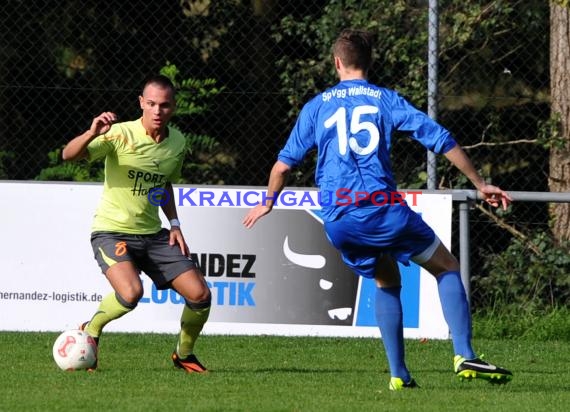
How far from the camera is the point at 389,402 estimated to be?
6543mm

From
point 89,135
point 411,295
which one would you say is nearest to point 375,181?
point 89,135

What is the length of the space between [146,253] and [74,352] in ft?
2.62

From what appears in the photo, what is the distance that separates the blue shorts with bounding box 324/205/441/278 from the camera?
6.84 m

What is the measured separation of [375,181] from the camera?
22.4 ft

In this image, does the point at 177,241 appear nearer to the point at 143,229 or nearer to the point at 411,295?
the point at 143,229

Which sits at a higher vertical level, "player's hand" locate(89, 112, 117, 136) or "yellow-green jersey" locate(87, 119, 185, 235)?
"player's hand" locate(89, 112, 117, 136)

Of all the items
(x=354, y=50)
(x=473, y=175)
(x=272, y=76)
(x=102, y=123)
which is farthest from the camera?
(x=272, y=76)

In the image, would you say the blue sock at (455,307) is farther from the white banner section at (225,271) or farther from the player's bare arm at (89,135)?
the white banner section at (225,271)

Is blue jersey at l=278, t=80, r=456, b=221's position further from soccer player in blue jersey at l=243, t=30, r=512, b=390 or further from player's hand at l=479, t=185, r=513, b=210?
player's hand at l=479, t=185, r=513, b=210

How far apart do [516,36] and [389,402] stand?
626 cm

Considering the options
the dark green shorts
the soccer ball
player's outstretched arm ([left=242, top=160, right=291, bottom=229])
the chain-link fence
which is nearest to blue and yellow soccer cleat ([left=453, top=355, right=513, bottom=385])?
player's outstretched arm ([left=242, top=160, right=291, bottom=229])

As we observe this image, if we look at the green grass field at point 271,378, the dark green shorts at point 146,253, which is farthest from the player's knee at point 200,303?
the green grass field at point 271,378

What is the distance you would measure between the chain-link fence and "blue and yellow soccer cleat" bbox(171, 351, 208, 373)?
12.6 ft

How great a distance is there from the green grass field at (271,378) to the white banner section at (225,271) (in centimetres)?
22
